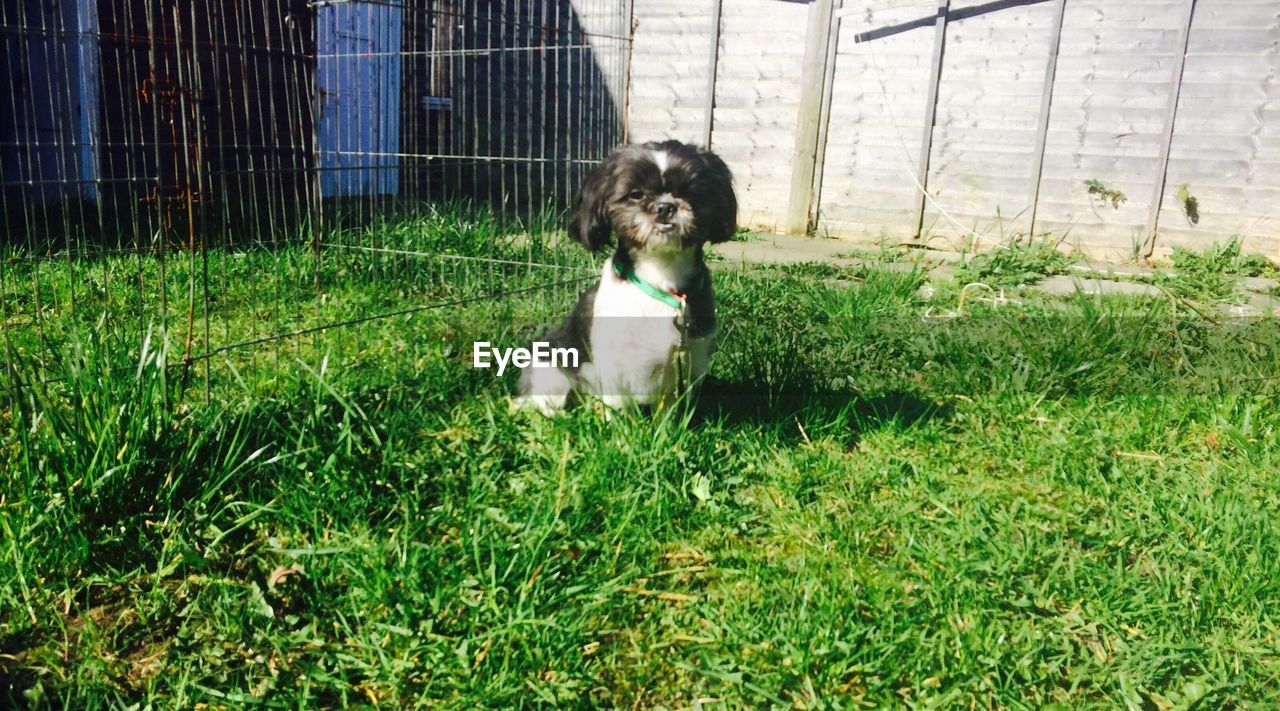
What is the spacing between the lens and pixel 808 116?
320 inches

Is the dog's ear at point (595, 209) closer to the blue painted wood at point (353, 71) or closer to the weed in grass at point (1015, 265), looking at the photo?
the weed in grass at point (1015, 265)

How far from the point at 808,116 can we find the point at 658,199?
571cm

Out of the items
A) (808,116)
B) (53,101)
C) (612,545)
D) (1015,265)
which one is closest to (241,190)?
(53,101)

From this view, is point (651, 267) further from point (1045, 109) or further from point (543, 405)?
point (1045, 109)

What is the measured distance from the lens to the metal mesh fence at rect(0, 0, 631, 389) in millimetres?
3490

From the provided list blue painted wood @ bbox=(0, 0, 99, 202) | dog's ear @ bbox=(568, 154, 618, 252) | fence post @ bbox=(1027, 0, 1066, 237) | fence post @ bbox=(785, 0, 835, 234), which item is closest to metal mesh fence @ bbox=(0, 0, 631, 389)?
blue painted wood @ bbox=(0, 0, 99, 202)

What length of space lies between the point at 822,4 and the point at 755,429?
586 cm

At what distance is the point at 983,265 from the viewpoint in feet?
20.8

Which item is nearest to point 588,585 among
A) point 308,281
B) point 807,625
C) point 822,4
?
point 807,625

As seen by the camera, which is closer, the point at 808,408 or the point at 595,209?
the point at 595,209

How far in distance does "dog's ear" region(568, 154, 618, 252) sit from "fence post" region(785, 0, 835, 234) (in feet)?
18.0

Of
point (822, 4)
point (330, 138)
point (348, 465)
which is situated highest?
point (822, 4)

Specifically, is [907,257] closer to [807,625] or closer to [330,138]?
[330,138]

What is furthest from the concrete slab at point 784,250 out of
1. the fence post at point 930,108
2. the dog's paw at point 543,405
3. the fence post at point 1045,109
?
the dog's paw at point 543,405
